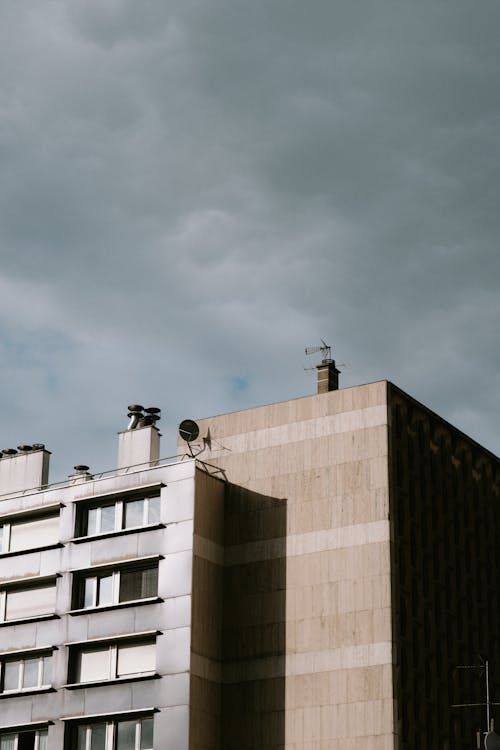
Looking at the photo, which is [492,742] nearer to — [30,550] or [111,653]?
[111,653]

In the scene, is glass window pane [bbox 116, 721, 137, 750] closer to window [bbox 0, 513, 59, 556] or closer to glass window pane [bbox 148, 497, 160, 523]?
glass window pane [bbox 148, 497, 160, 523]

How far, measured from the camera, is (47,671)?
67.1 meters

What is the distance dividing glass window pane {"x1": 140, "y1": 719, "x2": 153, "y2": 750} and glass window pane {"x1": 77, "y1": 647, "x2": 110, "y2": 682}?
312 centimetres

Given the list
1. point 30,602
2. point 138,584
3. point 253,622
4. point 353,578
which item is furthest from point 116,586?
point 353,578

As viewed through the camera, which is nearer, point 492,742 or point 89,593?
point 492,742

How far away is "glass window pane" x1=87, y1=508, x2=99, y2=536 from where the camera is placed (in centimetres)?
6888

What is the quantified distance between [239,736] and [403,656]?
25.9 ft

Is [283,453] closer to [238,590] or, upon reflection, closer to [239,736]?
[238,590]

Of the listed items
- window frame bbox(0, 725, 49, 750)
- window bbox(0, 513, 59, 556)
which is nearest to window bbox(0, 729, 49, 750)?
window frame bbox(0, 725, 49, 750)

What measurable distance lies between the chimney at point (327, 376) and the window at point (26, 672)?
57.5 feet

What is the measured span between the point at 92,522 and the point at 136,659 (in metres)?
7.34

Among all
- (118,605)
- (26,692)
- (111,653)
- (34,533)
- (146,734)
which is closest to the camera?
(146,734)

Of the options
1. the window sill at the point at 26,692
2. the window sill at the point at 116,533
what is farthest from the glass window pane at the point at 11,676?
the window sill at the point at 116,533

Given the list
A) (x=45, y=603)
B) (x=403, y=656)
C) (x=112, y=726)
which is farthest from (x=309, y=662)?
(x=45, y=603)
